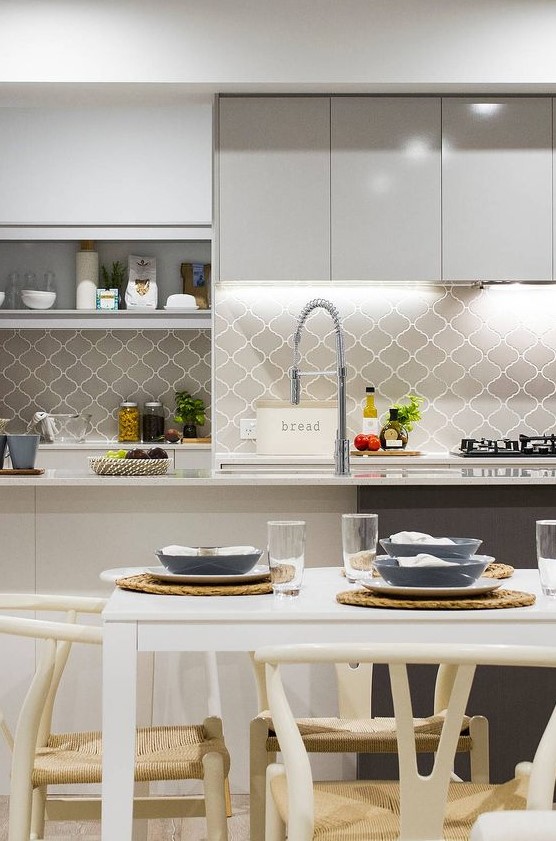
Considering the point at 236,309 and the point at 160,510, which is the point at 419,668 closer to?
the point at 160,510

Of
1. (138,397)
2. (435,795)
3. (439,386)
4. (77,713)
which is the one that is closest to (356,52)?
(439,386)

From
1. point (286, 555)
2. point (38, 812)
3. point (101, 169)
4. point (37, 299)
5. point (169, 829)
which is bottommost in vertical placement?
point (169, 829)

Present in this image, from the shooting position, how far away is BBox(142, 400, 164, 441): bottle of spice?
17.4 ft

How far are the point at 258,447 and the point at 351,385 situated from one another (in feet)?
1.71

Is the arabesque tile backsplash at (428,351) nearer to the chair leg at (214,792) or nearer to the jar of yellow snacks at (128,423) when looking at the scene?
the jar of yellow snacks at (128,423)

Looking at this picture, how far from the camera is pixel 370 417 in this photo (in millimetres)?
4539

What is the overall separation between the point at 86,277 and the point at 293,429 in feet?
5.00

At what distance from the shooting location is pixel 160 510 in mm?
2771

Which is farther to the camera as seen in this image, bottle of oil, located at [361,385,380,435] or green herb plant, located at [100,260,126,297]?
green herb plant, located at [100,260,126,297]

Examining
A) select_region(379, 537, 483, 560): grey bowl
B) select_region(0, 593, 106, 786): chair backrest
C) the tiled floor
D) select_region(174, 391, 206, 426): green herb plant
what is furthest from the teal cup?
select_region(174, 391, 206, 426): green herb plant

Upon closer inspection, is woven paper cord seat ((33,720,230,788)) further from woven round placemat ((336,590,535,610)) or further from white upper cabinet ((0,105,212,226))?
white upper cabinet ((0,105,212,226))

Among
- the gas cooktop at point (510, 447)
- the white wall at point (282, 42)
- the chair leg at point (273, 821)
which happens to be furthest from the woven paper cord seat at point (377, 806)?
the white wall at point (282, 42)

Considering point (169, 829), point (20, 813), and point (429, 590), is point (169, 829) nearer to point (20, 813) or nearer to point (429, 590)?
point (20, 813)

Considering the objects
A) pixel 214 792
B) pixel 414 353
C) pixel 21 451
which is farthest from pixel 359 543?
pixel 414 353
